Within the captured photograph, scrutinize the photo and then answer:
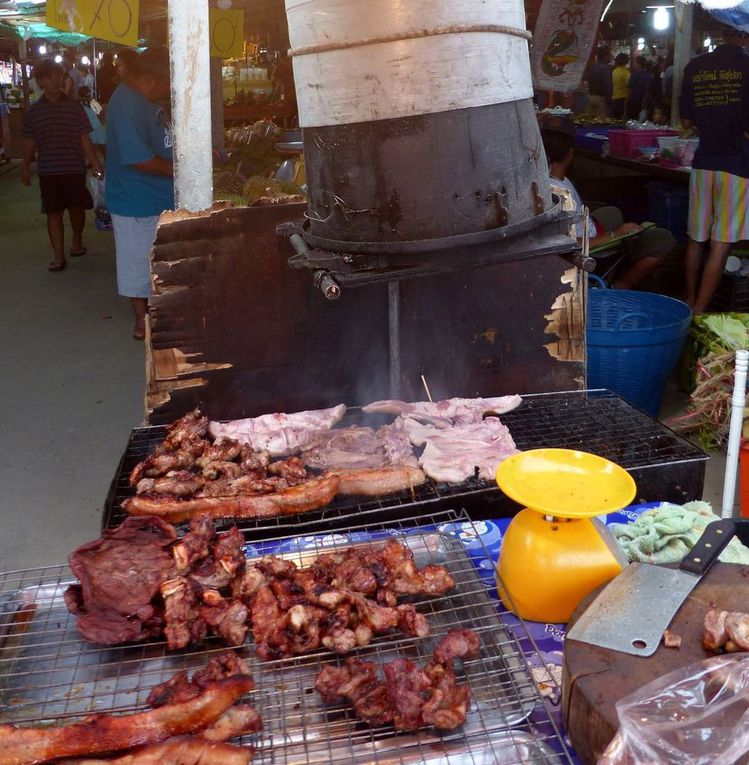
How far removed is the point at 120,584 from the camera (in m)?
2.63

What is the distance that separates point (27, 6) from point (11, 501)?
14395 mm

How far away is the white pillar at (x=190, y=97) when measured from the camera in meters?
4.59

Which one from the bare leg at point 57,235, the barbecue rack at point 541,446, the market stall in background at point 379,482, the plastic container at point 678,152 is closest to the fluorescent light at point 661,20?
the plastic container at point 678,152

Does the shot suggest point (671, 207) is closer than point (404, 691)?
No

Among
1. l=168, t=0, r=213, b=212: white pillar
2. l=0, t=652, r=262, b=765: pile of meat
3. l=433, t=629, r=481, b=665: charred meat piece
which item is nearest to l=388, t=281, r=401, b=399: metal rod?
l=168, t=0, r=213, b=212: white pillar

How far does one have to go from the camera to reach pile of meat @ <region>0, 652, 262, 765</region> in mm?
1993

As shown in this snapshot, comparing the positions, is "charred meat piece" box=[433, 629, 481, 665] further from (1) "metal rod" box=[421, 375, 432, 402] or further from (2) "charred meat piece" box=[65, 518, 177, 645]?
(1) "metal rod" box=[421, 375, 432, 402]

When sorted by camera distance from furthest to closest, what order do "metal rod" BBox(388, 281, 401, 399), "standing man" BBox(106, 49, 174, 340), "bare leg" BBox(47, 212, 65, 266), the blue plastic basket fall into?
1. "bare leg" BBox(47, 212, 65, 266)
2. "standing man" BBox(106, 49, 174, 340)
3. the blue plastic basket
4. "metal rod" BBox(388, 281, 401, 399)

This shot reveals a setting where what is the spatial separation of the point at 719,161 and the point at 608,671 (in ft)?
25.7

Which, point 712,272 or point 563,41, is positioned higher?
point 563,41

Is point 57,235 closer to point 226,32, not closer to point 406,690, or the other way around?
point 226,32

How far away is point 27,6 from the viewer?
16.4m

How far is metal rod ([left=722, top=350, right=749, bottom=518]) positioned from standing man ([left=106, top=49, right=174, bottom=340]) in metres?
5.56

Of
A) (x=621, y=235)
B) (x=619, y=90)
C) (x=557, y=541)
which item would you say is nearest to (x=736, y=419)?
(x=557, y=541)
